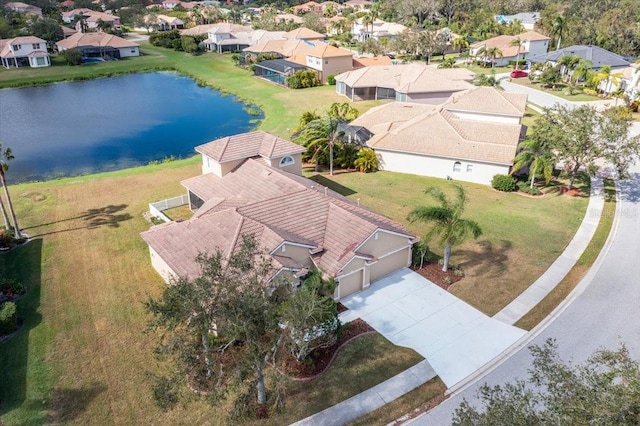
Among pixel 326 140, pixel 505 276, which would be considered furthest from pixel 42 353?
pixel 326 140

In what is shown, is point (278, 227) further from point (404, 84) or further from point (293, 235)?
point (404, 84)

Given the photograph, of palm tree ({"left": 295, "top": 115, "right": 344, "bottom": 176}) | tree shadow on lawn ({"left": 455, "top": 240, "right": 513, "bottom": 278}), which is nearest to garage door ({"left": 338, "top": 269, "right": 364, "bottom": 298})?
tree shadow on lawn ({"left": 455, "top": 240, "right": 513, "bottom": 278})

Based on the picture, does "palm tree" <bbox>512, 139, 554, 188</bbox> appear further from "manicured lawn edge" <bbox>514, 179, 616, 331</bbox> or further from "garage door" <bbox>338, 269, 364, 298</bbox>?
"garage door" <bbox>338, 269, 364, 298</bbox>

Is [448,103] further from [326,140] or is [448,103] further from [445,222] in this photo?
[445,222]

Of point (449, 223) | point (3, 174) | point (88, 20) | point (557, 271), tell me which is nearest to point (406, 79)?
point (557, 271)

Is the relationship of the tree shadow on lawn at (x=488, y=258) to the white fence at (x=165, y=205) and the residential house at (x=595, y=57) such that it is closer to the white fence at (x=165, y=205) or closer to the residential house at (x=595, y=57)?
the white fence at (x=165, y=205)

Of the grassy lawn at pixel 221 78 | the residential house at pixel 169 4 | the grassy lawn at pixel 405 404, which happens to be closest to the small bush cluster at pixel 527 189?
the grassy lawn at pixel 405 404
